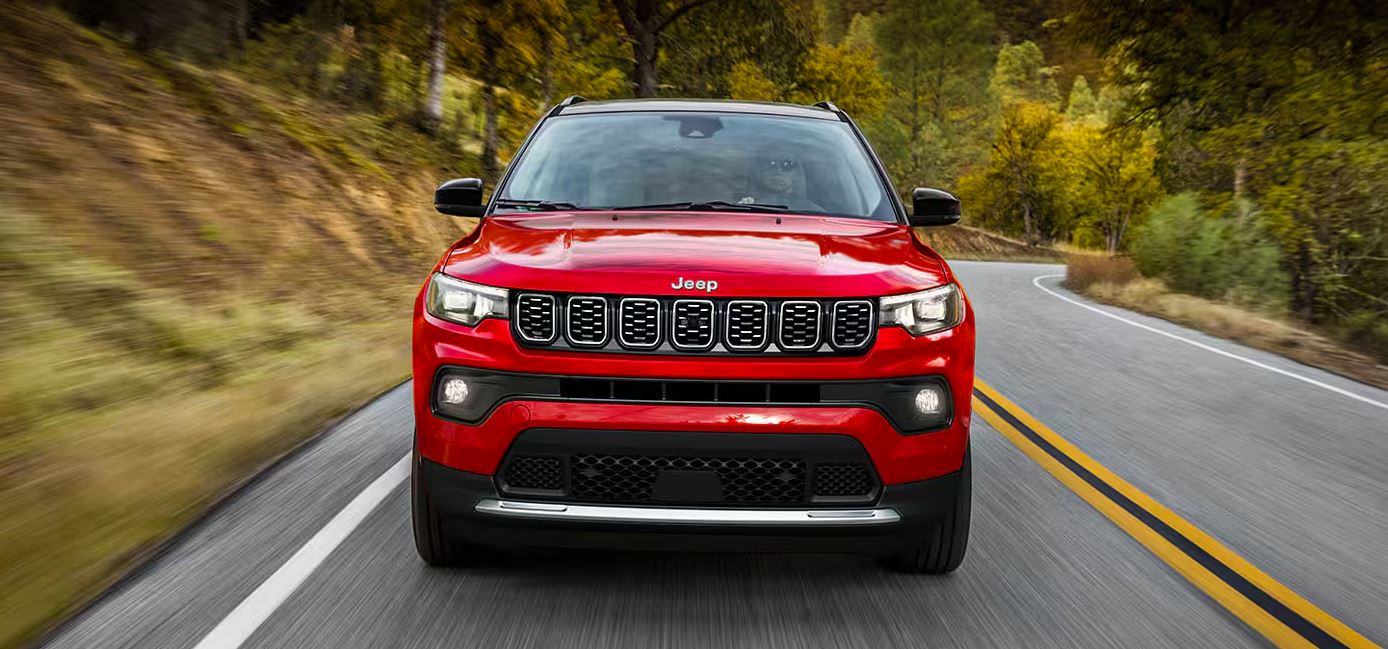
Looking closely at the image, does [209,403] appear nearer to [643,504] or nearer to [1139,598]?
[643,504]

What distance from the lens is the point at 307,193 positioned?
1505cm

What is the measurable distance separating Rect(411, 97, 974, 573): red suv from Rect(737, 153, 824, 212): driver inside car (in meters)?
1.07

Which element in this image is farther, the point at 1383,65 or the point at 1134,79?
the point at 1134,79

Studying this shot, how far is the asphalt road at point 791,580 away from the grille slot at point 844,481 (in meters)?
0.42

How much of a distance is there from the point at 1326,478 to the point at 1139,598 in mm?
2798

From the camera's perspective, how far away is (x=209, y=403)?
6703 mm

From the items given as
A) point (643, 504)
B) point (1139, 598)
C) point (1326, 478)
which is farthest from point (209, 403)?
point (1326, 478)

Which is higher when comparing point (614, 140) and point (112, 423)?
point (614, 140)

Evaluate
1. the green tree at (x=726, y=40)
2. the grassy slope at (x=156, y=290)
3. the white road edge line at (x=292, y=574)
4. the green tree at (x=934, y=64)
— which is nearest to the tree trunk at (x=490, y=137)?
the grassy slope at (x=156, y=290)

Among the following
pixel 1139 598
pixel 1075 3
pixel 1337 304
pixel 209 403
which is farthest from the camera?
pixel 1075 3

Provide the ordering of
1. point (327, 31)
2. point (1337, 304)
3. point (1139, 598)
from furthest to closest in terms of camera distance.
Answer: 1. point (327, 31)
2. point (1337, 304)
3. point (1139, 598)

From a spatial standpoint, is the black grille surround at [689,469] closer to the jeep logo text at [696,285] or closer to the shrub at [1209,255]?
the jeep logo text at [696,285]

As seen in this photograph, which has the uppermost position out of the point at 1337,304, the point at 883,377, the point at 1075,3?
the point at 1075,3

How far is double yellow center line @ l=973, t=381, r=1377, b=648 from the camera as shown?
143 inches
